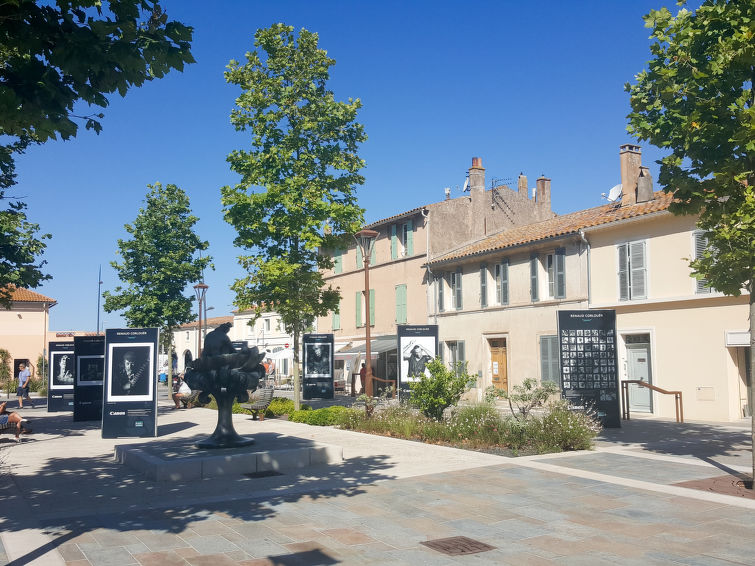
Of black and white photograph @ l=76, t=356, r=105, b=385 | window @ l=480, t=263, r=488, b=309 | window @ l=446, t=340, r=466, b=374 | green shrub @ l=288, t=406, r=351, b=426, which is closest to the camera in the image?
green shrub @ l=288, t=406, r=351, b=426

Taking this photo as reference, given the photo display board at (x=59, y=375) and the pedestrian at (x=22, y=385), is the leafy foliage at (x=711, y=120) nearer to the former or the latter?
the photo display board at (x=59, y=375)

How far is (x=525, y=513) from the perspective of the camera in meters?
7.92

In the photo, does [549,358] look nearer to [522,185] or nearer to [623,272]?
[623,272]

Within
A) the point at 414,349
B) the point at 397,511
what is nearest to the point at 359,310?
the point at 414,349

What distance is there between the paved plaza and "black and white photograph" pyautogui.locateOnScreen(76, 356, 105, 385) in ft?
21.9

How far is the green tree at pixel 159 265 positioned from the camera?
1139 inches

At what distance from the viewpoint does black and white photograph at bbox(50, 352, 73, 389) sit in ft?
80.3

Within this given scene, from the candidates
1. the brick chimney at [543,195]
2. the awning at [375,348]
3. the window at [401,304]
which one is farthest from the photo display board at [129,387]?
the brick chimney at [543,195]

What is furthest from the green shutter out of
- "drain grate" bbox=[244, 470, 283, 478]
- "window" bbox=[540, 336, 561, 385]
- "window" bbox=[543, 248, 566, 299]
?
"drain grate" bbox=[244, 470, 283, 478]

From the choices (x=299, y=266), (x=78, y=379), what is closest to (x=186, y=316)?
(x=78, y=379)

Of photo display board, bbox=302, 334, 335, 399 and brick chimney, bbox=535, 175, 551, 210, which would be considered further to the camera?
brick chimney, bbox=535, 175, 551, 210

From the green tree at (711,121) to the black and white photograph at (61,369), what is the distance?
21596 millimetres

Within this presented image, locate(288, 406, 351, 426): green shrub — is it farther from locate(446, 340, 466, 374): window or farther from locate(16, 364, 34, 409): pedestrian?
locate(16, 364, 34, 409): pedestrian

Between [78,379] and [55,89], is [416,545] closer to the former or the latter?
[55,89]
